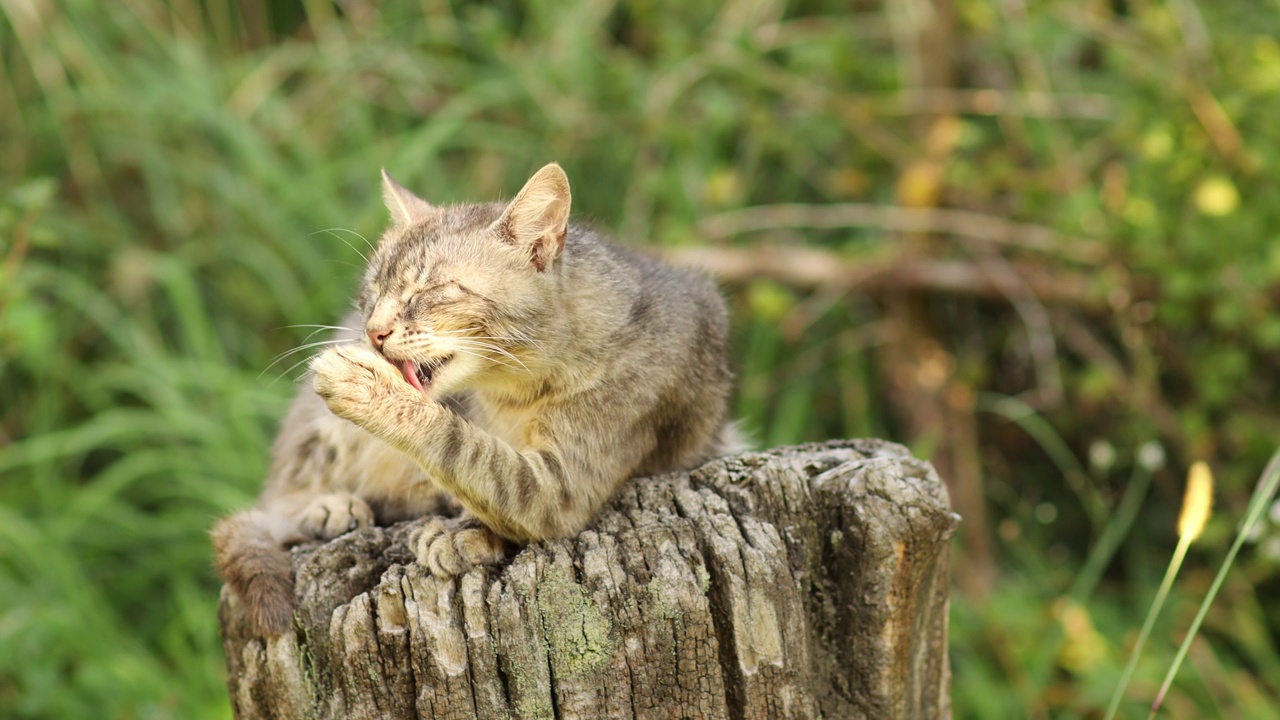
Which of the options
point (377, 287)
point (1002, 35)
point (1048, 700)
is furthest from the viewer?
point (1002, 35)

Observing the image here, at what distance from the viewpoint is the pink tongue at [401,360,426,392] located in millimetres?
2447

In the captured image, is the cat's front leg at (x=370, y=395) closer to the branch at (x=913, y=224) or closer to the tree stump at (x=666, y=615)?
the tree stump at (x=666, y=615)

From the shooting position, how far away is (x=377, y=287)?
2.65m

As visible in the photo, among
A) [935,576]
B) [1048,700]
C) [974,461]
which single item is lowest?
[1048,700]

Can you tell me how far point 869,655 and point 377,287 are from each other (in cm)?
131

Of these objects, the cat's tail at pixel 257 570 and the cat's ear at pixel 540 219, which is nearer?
the cat's tail at pixel 257 570

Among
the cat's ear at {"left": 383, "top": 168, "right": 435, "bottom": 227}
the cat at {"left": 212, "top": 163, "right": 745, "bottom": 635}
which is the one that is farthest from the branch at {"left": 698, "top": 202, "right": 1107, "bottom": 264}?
the cat's ear at {"left": 383, "top": 168, "right": 435, "bottom": 227}

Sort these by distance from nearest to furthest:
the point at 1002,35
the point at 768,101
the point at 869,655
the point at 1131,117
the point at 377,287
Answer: the point at 869,655, the point at 377,287, the point at 1131,117, the point at 1002,35, the point at 768,101

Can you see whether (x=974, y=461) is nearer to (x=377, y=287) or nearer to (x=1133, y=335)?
(x=1133, y=335)

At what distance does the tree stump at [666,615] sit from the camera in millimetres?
2123

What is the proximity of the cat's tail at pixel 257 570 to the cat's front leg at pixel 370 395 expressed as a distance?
0.35 metres

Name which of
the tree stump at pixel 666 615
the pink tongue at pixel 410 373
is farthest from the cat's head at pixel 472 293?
the tree stump at pixel 666 615

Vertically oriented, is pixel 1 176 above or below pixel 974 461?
above

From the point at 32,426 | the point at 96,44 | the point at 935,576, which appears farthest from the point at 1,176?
the point at 935,576
